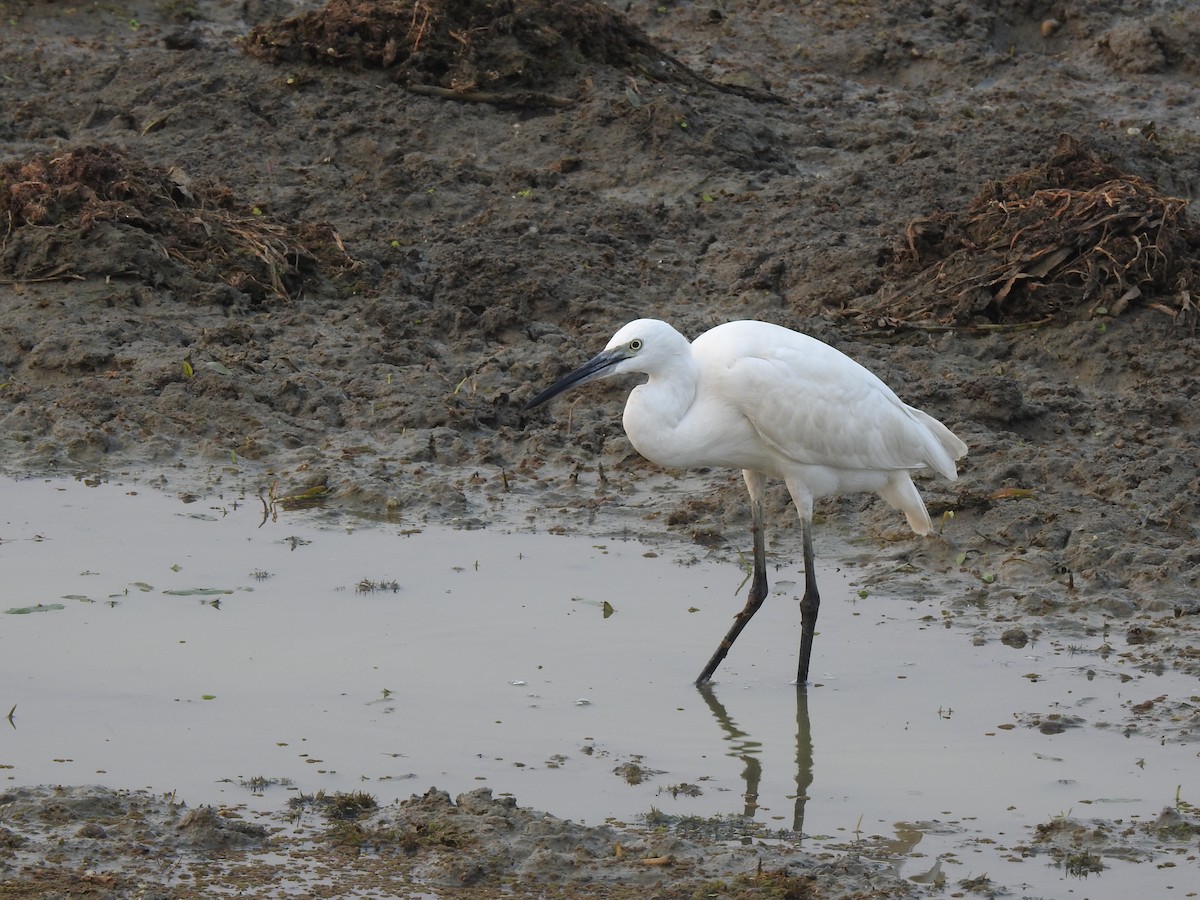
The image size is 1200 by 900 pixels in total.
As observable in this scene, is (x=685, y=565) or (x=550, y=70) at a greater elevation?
(x=550, y=70)

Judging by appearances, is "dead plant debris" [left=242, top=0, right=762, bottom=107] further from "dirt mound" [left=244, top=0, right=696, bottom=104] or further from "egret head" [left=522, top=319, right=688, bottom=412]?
"egret head" [left=522, top=319, right=688, bottom=412]

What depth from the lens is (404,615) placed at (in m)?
7.07

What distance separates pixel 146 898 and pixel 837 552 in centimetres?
413

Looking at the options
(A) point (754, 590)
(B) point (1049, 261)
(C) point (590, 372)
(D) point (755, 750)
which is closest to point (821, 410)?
(A) point (754, 590)

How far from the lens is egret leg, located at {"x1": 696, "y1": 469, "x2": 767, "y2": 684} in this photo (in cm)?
675

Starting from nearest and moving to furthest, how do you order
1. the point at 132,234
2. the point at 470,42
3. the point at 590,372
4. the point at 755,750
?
the point at 755,750, the point at 590,372, the point at 132,234, the point at 470,42

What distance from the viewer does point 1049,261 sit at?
31.1 feet

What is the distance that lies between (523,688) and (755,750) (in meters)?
0.93

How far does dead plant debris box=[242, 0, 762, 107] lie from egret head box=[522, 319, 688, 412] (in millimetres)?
6400

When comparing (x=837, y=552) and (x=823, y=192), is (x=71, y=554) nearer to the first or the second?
(x=837, y=552)

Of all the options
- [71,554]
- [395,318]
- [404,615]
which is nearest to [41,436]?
[71,554]

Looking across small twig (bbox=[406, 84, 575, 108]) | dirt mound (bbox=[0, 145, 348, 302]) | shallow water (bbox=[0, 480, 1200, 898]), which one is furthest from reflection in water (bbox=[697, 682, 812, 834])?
small twig (bbox=[406, 84, 575, 108])

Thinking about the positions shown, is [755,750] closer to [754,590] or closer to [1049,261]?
[754,590]

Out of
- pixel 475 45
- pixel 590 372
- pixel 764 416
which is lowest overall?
pixel 764 416
